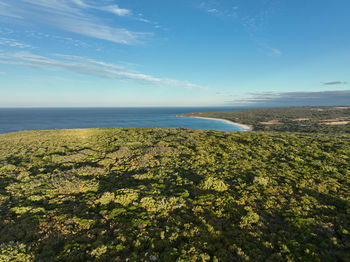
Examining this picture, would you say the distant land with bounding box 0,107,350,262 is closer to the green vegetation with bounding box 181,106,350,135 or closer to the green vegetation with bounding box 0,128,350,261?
the green vegetation with bounding box 0,128,350,261

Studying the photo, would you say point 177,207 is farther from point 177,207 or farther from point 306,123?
point 306,123

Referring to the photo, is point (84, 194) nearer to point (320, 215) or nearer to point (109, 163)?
point (109, 163)

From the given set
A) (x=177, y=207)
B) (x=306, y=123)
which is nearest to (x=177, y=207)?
(x=177, y=207)

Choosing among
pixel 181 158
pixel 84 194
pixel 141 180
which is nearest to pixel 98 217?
pixel 84 194

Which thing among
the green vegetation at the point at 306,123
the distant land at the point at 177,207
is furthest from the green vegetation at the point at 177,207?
the green vegetation at the point at 306,123

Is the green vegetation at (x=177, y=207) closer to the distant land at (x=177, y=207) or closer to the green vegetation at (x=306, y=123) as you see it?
the distant land at (x=177, y=207)

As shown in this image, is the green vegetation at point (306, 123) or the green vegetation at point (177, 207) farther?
the green vegetation at point (306, 123)

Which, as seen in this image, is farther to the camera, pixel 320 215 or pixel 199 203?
pixel 199 203

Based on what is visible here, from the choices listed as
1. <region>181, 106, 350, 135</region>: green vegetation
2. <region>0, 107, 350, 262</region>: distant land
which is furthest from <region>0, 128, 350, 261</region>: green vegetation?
<region>181, 106, 350, 135</region>: green vegetation
